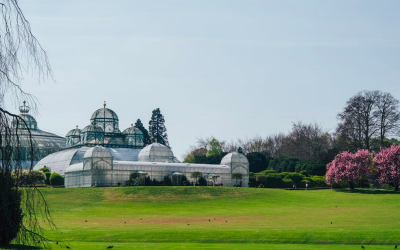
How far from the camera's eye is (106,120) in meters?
97.3

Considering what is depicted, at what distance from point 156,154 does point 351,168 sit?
29.2 metres

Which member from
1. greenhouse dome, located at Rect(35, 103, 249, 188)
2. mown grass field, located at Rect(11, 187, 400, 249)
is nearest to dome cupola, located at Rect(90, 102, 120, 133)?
greenhouse dome, located at Rect(35, 103, 249, 188)

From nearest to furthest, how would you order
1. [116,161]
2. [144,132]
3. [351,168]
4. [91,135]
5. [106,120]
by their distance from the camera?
[351,168]
[116,161]
[91,135]
[106,120]
[144,132]

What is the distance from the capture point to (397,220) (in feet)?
131

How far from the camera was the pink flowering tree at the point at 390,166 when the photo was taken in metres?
69.8

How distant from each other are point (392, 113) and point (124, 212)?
179ft

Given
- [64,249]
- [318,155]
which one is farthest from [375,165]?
[64,249]

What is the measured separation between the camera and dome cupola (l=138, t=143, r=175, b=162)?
84.1 meters

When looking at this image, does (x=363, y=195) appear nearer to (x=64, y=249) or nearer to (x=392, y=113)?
(x=392, y=113)

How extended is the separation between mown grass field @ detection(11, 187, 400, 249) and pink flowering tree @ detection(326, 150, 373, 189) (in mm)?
2833

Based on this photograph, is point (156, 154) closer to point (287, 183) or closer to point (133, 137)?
point (133, 137)

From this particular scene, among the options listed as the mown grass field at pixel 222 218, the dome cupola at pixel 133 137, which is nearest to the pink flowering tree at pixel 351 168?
the mown grass field at pixel 222 218

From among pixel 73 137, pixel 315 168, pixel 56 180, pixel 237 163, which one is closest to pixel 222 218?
pixel 237 163

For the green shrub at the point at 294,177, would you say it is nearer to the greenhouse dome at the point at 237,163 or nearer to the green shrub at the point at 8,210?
the greenhouse dome at the point at 237,163
